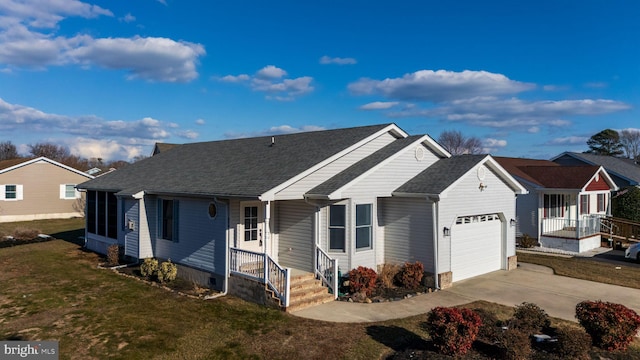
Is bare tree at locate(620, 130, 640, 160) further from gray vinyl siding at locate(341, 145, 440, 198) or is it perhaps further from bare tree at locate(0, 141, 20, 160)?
bare tree at locate(0, 141, 20, 160)

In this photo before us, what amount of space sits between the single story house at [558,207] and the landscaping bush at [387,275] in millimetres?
12612

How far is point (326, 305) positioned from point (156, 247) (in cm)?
748

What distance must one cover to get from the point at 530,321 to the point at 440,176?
6.04 meters

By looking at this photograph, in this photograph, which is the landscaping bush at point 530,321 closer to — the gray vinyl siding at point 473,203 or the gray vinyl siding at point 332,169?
the gray vinyl siding at point 473,203

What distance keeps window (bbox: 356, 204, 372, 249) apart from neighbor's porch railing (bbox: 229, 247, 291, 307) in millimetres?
3041

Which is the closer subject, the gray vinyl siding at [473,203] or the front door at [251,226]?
the front door at [251,226]

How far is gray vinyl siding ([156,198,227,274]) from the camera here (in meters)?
12.7

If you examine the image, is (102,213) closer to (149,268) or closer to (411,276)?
(149,268)

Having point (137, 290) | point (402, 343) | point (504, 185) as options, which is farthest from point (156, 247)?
point (504, 185)

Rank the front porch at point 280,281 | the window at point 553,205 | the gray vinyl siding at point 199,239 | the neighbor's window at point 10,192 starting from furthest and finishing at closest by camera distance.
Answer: the neighbor's window at point 10,192
the window at point 553,205
the gray vinyl siding at point 199,239
the front porch at point 280,281

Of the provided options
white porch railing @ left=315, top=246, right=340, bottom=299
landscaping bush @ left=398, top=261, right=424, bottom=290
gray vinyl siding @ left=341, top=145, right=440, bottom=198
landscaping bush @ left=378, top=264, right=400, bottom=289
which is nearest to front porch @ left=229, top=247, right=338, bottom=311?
white porch railing @ left=315, top=246, right=340, bottom=299

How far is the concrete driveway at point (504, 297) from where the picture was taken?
10.7 meters

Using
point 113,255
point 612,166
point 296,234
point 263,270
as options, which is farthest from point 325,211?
point 612,166

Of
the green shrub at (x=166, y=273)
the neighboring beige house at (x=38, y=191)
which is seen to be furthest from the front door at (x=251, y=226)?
the neighboring beige house at (x=38, y=191)
